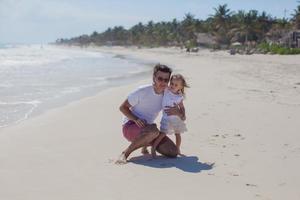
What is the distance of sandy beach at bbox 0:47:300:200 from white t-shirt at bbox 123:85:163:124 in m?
0.52

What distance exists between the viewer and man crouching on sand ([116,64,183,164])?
5.36 metres

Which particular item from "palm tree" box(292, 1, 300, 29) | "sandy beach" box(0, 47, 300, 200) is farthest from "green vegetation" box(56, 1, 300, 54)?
"sandy beach" box(0, 47, 300, 200)

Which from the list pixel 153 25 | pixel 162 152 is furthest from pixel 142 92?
pixel 153 25

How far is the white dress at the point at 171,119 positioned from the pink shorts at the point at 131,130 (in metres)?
0.31

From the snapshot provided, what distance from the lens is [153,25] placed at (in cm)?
13088

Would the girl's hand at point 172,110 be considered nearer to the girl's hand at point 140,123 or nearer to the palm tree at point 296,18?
the girl's hand at point 140,123

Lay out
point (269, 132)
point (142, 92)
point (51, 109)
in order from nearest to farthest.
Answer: point (142, 92) → point (269, 132) → point (51, 109)

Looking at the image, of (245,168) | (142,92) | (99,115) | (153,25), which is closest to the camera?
(245,168)

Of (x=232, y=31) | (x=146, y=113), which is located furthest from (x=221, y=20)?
(x=146, y=113)

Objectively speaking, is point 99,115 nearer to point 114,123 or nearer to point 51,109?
point 114,123

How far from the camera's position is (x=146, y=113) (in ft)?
18.3

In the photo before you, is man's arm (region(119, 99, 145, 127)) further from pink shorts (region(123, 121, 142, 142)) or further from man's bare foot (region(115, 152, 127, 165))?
man's bare foot (region(115, 152, 127, 165))

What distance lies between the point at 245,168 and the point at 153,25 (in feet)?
419

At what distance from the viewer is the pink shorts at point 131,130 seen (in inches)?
218
